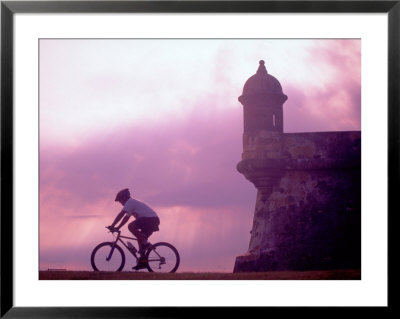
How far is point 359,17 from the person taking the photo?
637 cm

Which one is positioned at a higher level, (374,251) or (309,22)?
(309,22)

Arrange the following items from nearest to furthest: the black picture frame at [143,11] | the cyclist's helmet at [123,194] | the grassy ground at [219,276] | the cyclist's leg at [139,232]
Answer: the black picture frame at [143,11], the grassy ground at [219,276], the cyclist's leg at [139,232], the cyclist's helmet at [123,194]

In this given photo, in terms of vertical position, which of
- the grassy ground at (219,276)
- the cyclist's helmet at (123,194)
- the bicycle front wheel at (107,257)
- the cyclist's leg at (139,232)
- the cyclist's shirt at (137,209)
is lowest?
the grassy ground at (219,276)

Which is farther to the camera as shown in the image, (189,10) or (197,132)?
(197,132)

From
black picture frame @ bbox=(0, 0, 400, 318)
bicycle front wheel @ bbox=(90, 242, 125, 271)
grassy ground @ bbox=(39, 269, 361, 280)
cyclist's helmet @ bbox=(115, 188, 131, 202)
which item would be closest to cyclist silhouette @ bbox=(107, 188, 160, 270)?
cyclist's helmet @ bbox=(115, 188, 131, 202)

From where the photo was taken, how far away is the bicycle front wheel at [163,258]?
21.2 ft

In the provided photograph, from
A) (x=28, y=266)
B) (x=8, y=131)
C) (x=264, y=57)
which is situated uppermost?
(x=264, y=57)

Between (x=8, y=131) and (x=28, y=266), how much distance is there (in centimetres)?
108

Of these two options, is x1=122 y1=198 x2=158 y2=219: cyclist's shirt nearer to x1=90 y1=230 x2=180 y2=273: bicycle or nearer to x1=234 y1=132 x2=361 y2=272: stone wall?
x1=90 y1=230 x2=180 y2=273: bicycle

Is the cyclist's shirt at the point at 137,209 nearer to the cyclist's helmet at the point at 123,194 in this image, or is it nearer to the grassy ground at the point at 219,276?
the cyclist's helmet at the point at 123,194

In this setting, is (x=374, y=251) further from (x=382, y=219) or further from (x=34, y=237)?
(x=34, y=237)

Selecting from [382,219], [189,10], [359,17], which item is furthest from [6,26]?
[382,219]

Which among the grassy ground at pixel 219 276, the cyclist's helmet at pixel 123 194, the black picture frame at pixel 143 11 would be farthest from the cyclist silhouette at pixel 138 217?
the black picture frame at pixel 143 11

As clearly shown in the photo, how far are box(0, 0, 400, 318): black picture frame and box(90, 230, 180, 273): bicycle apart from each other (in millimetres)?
450
